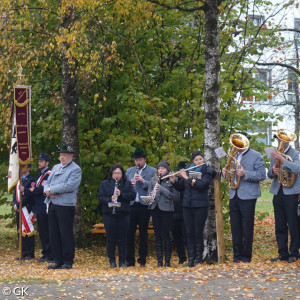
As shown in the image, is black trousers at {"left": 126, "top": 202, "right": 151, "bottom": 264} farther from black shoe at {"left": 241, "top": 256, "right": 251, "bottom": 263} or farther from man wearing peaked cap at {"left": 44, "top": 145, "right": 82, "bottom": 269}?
black shoe at {"left": 241, "top": 256, "right": 251, "bottom": 263}

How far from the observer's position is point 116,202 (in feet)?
38.0

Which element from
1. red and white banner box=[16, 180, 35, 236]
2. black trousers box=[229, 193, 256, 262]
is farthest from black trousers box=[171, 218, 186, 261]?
red and white banner box=[16, 180, 35, 236]

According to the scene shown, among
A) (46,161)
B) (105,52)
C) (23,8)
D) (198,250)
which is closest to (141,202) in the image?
(198,250)

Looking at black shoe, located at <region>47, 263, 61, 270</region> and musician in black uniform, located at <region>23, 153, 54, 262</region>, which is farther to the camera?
musician in black uniform, located at <region>23, 153, 54, 262</region>

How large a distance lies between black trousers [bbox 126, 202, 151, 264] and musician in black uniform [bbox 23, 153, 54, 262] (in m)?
1.87

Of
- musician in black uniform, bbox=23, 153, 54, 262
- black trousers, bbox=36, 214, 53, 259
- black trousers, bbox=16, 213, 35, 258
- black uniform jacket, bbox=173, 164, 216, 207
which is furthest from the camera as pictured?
black trousers, bbox=16, 213, 35, 258

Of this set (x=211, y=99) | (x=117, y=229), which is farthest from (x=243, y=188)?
(x=117, y=229)

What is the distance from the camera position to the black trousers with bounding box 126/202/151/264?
12.0 metres

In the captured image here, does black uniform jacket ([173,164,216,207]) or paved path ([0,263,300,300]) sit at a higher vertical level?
black uniform jacket ([173,164,216,207])

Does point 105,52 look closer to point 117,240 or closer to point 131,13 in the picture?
point 131,13

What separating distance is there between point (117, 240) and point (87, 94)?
16.0 feet

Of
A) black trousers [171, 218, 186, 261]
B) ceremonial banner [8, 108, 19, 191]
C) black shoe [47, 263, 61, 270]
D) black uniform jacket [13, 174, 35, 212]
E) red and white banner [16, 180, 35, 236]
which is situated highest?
Answer: ceremonial banner [8, 108, 19, 191]

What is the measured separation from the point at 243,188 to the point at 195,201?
867 millimetres

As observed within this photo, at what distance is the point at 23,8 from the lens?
47.4ft
